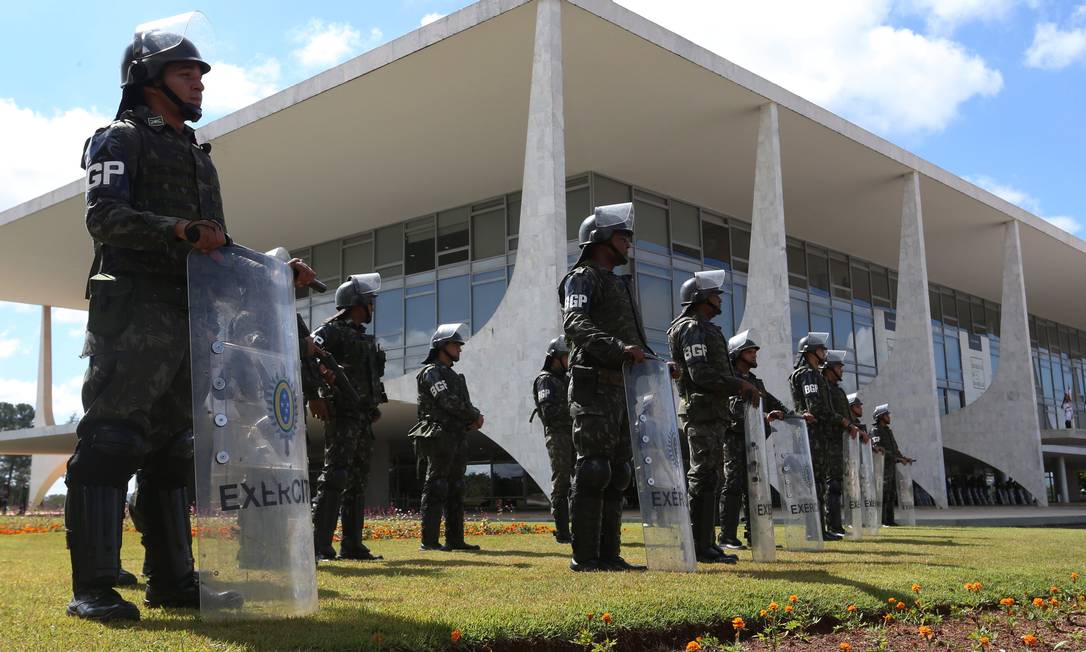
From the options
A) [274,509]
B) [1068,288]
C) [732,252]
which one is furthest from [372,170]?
[1068,288]

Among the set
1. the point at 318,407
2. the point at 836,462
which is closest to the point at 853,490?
the point at 836,462

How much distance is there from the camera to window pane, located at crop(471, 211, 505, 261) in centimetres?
2486

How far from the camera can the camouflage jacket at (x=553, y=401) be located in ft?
31.6

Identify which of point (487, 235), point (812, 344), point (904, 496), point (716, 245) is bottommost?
point (904, 496)

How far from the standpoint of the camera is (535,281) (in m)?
17.5

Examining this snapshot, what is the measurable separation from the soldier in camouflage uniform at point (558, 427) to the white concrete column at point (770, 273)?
1137 cm

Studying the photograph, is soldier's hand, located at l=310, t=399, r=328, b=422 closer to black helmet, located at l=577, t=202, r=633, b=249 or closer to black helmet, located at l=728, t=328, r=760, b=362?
black helmet, located at l=577, t=202, r=633, b=249

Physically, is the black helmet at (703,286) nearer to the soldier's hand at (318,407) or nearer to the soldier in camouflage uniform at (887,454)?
the soldier's hand at (318,407)

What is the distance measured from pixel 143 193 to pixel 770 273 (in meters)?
18.8

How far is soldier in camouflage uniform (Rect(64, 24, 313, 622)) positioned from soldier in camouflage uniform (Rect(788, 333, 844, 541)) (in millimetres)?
7909

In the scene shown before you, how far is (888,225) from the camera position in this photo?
94.8 ft

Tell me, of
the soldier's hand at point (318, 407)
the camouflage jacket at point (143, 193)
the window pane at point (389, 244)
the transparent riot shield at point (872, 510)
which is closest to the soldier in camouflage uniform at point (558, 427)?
the transparent riot shield at point (872, 510)

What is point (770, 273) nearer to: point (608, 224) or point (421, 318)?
point (421, 318)

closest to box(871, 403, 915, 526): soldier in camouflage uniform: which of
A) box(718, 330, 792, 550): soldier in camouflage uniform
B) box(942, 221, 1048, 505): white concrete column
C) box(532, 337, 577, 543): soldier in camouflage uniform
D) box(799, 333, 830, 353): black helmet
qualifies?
box(799, 333, 830, 353): black helmet
